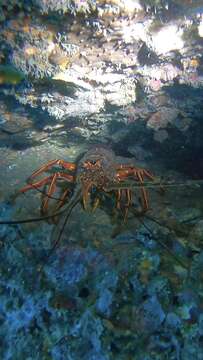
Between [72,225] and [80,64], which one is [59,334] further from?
[80,64]

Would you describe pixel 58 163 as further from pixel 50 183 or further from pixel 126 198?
pixel 126 198

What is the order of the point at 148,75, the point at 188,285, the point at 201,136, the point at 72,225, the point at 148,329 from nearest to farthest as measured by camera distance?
the point at 148,329
the point at 188,285
the point at 72,225
the point at 148,75
the point at 201,136

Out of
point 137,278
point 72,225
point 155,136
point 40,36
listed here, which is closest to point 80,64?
point 40,36

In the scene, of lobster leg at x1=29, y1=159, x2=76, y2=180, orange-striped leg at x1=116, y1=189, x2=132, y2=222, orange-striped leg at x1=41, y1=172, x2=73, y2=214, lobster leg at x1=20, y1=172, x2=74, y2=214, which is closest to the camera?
orange-striped leg at x1=116, y1=189, x2=132, y2=222

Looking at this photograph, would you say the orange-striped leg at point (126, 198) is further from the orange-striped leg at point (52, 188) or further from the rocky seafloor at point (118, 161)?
the orange-striped leg at point (52, 188)

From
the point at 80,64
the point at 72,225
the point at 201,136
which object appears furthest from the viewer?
the point at 201,136

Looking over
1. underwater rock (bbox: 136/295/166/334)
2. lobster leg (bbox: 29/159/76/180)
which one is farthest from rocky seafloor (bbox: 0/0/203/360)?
lobster leg (bbox: 29/159/76/180)

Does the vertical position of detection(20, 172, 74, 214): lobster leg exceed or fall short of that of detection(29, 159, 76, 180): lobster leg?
it falls short

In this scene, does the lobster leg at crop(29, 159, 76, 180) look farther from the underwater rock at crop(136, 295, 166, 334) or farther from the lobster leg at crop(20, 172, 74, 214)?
the underwater rock at crop(136, 295, 166, 334)
